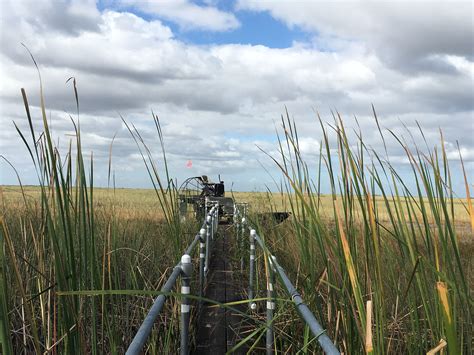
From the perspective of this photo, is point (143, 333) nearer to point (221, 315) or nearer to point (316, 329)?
point (316, 329)

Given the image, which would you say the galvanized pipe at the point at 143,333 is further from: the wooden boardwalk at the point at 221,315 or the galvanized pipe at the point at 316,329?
the wooden boardwalk at the point at 221,315

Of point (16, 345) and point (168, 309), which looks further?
point (168, 309)

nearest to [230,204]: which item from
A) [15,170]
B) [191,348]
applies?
[191,348]

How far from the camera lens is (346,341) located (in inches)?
61.7

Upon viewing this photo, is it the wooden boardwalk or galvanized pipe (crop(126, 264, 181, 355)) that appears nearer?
galvanized pipe (crop(126, 264, 181, 355))

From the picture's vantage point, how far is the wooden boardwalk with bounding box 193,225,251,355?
9.69 feet

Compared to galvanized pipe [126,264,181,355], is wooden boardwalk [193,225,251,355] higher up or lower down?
lower down

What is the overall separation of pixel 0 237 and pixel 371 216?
1064mm

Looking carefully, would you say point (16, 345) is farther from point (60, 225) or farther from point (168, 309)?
point (60, 225)

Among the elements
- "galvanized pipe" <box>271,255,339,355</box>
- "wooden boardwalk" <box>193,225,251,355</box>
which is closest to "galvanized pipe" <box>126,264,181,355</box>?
"galvanized pipe" <box>271,255,339,355</box>

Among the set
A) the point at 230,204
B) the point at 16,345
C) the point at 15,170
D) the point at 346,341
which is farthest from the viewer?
the point at 230,204

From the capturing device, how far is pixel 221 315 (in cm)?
353

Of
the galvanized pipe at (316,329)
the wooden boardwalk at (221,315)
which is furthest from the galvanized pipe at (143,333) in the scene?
the wooden boardwalk at (221,315)

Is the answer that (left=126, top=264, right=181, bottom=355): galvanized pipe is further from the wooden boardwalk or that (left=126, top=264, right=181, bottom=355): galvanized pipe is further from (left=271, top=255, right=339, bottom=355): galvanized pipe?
the wooden boardwalk
